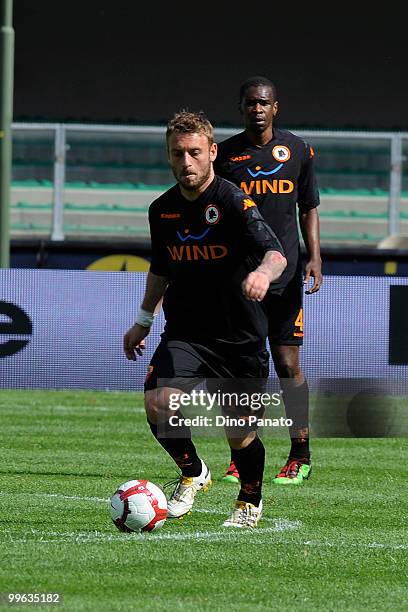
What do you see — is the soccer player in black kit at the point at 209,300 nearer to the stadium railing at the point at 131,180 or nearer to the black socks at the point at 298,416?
the black socks at the point at 298,416

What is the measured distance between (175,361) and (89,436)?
163 inches

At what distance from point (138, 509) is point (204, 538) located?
0.33 metres

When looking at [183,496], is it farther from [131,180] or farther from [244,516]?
[131,180]

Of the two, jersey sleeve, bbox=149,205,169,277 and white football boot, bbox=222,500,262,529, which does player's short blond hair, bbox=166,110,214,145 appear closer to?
jersey sleeve, bbox=149,205,169,277

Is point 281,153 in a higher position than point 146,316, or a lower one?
higher

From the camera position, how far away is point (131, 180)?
62.1ft

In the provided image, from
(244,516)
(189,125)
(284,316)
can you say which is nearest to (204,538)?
(244,516)

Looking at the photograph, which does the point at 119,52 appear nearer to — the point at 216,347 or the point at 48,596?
the point at 216,347

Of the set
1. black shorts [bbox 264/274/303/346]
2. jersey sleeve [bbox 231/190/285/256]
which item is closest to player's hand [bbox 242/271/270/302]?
jersey sleeve [bbox 231/190/285/256]

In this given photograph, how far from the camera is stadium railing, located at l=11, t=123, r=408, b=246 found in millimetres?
17562

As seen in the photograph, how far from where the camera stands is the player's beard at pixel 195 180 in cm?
621

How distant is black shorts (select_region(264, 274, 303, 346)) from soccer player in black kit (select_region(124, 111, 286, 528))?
71.0 inches

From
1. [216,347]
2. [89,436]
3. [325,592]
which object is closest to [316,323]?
[89,436]

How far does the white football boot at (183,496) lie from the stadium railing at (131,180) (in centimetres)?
1061
